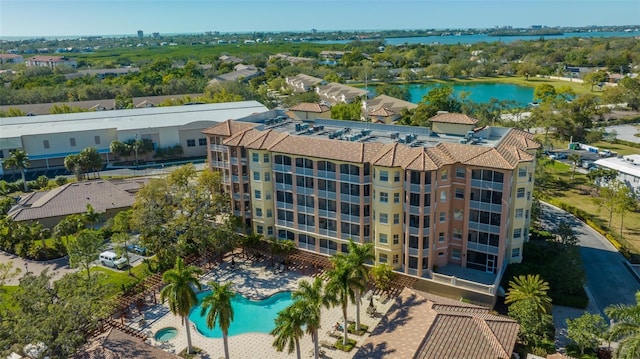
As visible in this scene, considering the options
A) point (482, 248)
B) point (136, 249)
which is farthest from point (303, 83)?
point (482, 248)

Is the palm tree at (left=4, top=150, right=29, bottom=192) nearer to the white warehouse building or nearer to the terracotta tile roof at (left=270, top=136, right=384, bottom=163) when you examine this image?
the white warehouse building

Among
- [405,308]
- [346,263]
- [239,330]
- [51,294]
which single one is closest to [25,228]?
[51,294]

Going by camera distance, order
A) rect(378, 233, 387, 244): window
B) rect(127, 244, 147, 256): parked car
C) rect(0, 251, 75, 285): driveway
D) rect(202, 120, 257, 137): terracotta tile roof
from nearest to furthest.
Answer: rect(378, 233, 387, 244): window → rect(0, 251, 75, 285): driveway → rect(202, 120, 257, 137): terracotta tile roof → rect(127, 244, 147, 256): parked car

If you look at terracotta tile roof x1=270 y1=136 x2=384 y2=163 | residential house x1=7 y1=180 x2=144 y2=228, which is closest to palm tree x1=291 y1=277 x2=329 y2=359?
terracotta tile roof x1=270 y1=136 x2=384 y2=163

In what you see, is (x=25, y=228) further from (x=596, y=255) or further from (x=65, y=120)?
(x=596, y=255)

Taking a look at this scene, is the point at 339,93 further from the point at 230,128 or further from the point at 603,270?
the point at 603,270

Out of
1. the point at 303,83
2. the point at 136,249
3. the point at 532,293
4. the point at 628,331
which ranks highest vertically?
the point at 303,83
